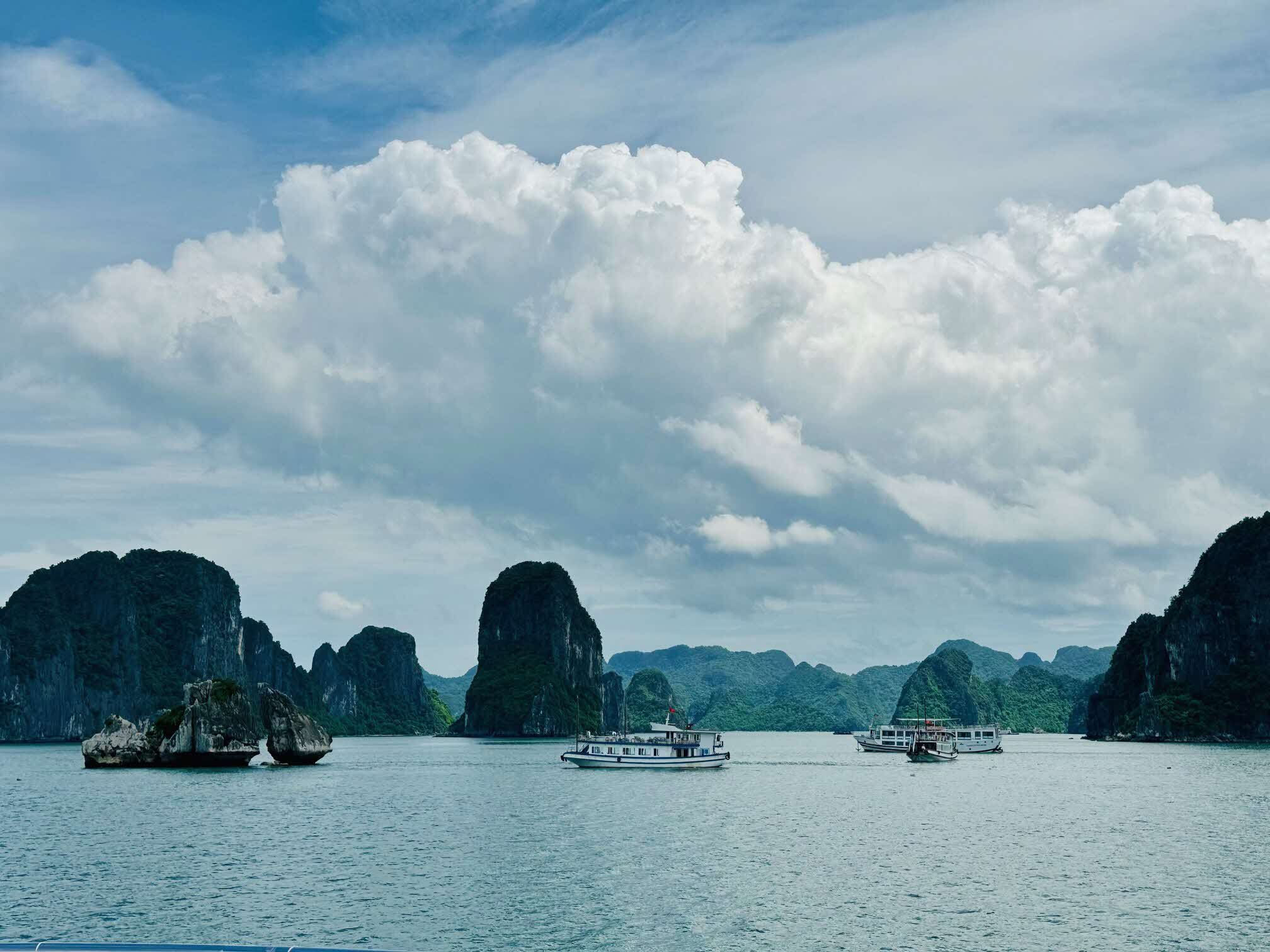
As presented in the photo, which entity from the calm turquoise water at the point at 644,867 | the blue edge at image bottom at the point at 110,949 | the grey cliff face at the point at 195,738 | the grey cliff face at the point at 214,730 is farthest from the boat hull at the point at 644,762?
the blue edge at image bottom at the point at 110,949

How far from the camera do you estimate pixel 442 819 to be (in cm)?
9425

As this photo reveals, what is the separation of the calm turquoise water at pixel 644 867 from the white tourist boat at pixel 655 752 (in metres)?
42.2

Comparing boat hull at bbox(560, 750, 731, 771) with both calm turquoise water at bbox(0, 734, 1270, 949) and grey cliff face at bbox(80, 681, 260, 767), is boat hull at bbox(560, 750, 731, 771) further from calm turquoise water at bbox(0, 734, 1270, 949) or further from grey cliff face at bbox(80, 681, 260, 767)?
grey cliff face at bbox(80, 681, 260, 767)

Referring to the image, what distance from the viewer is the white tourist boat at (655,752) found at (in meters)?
169

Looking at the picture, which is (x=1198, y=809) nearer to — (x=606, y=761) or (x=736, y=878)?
(x=736, y=878)

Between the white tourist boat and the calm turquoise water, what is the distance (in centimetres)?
4217

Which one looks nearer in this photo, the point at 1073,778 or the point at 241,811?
the point at 241,811

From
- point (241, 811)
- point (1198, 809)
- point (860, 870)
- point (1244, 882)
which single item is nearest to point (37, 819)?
point (241, 811)

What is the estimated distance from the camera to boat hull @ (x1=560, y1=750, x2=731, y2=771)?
6634 inches

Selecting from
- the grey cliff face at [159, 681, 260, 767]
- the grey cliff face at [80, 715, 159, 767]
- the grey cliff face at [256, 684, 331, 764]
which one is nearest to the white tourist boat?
the grey cliff face at [256, 684, 331, 764]

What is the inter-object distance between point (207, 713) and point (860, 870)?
380 feet

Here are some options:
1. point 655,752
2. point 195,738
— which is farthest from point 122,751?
point 655,752

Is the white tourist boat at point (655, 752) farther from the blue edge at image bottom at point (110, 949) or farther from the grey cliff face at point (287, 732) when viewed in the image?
the blue edge at image bottom at point (110, 949)

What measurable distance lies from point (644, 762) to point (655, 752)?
2.06m
